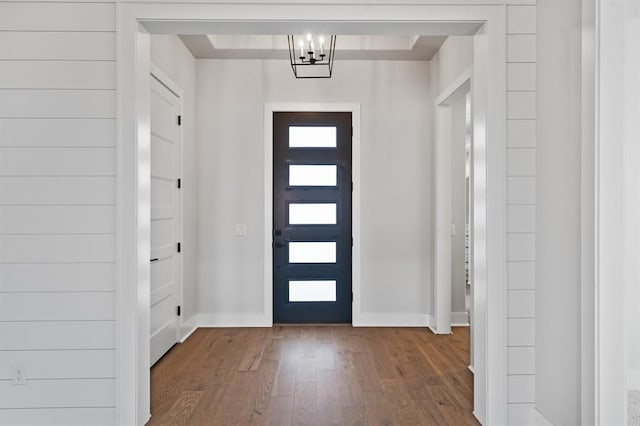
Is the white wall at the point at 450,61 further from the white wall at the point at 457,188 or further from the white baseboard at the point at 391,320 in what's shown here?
the white baseboard at the point at 391,320

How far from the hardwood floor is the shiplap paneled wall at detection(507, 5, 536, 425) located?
463 mm

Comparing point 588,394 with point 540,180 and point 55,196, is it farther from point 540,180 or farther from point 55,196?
point 55,196

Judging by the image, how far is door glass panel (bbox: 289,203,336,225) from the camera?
4898 mm

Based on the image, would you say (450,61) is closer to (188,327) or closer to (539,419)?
(539,419)

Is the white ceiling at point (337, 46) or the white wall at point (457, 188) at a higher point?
the white ceiling at point (337, 46)

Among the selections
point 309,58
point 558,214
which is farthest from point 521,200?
point 309,58

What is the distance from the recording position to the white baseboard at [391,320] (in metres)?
4.83

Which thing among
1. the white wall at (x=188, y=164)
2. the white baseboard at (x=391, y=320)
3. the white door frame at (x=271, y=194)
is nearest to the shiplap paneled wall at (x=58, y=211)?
the white wall at (x=188, y=164)

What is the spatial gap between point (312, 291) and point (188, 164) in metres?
1.81

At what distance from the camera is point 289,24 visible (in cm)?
249
